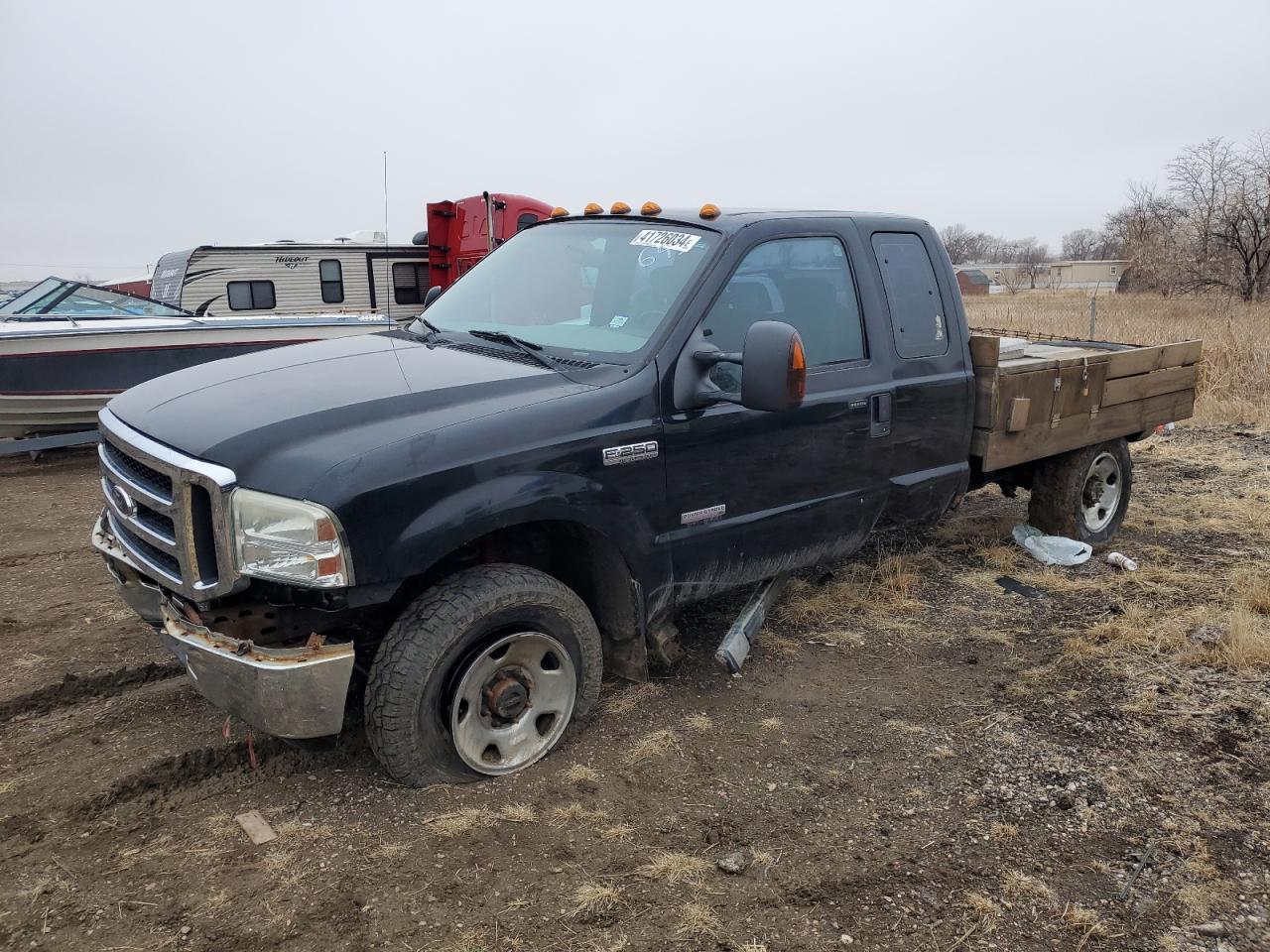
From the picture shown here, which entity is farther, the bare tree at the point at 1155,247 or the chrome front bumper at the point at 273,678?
the bare tree at the point at 1155,247

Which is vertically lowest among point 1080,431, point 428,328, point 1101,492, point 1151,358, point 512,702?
point 512,702

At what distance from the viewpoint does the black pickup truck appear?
2.81 m

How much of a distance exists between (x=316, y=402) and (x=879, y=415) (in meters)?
2.49

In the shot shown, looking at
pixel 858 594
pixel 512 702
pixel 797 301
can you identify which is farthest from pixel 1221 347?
pixel 512 702

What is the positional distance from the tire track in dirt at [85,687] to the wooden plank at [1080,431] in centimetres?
400

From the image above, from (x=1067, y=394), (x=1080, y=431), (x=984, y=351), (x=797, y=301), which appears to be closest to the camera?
(x=797, y=301)

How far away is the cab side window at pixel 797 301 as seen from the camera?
3779mm

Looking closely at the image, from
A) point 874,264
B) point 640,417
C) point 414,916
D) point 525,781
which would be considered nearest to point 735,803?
point 525,781

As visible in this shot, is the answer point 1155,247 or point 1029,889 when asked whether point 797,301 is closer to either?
point 1029,889

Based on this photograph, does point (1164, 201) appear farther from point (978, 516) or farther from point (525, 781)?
point (525, 781)

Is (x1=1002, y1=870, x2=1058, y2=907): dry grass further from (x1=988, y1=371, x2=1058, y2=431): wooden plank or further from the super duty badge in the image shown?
(x1=988, y1=371, x2=1058, y2=431): wooden plank

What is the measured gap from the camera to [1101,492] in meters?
6.12

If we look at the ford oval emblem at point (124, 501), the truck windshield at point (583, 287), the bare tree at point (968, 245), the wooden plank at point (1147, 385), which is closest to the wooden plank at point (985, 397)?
the wooden plank at point (1147, 385)

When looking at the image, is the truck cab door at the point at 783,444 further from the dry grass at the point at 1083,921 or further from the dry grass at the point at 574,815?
the dry grass at the point at 1083,921
